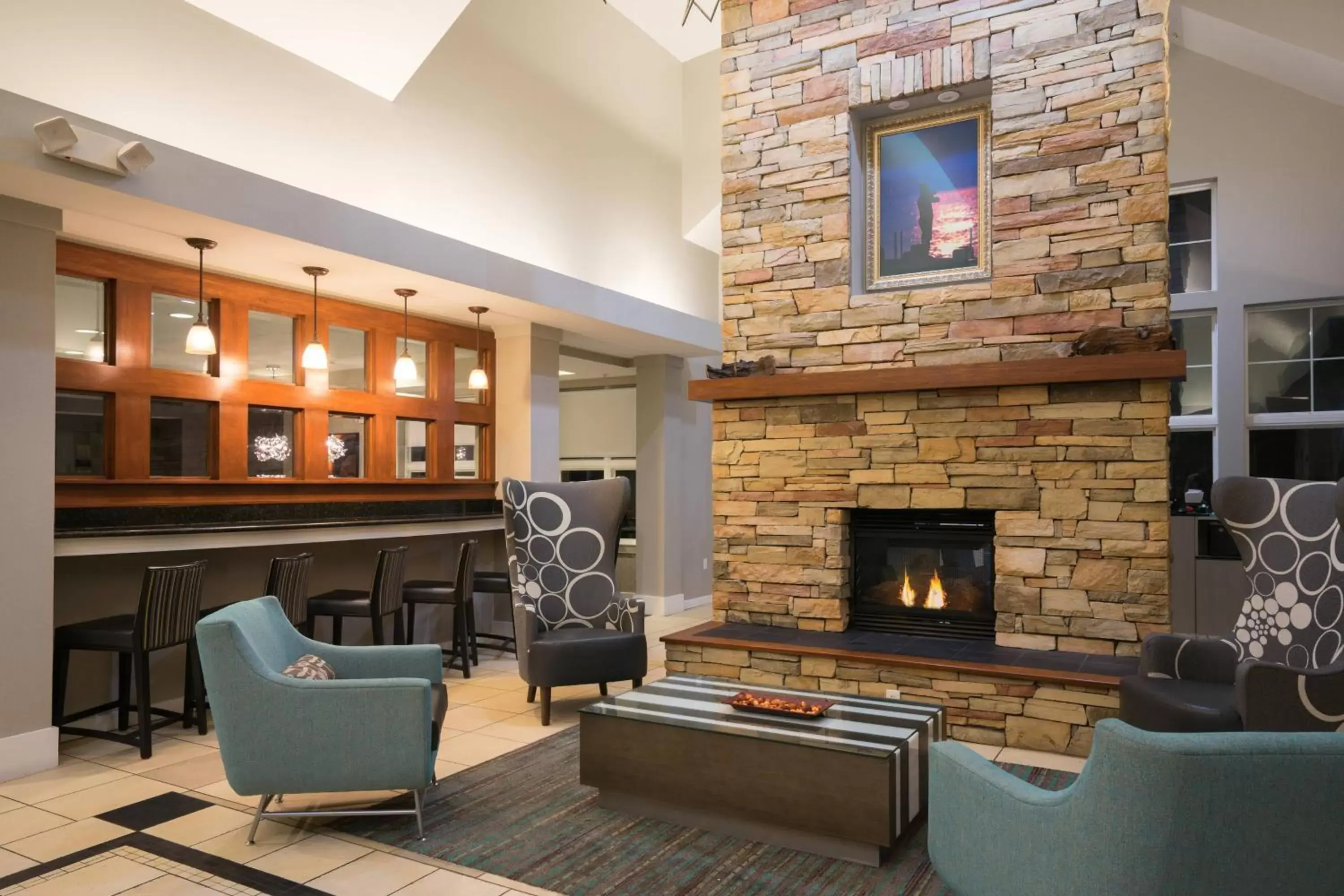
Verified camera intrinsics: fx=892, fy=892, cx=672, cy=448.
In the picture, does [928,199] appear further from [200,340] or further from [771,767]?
[200,340]

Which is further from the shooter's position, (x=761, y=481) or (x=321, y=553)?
(x=321, y=553)

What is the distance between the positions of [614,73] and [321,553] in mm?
5125

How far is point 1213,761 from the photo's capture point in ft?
5.64

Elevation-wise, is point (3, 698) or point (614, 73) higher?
point (614, 73)

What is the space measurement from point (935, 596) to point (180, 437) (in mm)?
4657

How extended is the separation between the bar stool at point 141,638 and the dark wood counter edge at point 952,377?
305 centimetres

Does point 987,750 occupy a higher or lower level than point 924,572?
lower

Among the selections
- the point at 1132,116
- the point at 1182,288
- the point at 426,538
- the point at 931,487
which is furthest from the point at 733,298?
the point at 1182,288

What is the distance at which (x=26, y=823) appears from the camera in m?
3.49

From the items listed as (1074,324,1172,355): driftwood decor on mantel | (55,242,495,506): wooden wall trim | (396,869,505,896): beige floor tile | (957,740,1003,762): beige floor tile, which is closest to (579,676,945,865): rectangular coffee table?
(396,869,505,896): beige floor tile

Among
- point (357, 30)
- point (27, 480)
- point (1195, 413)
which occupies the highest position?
point (357, 30)

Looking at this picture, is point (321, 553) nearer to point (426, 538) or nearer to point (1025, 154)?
point (426, 538)

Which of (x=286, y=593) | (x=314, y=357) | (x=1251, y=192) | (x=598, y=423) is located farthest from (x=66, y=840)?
(x=598, y=423)

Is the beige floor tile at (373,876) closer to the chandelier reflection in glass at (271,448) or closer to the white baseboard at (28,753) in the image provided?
the white baseboard at (28,753)
